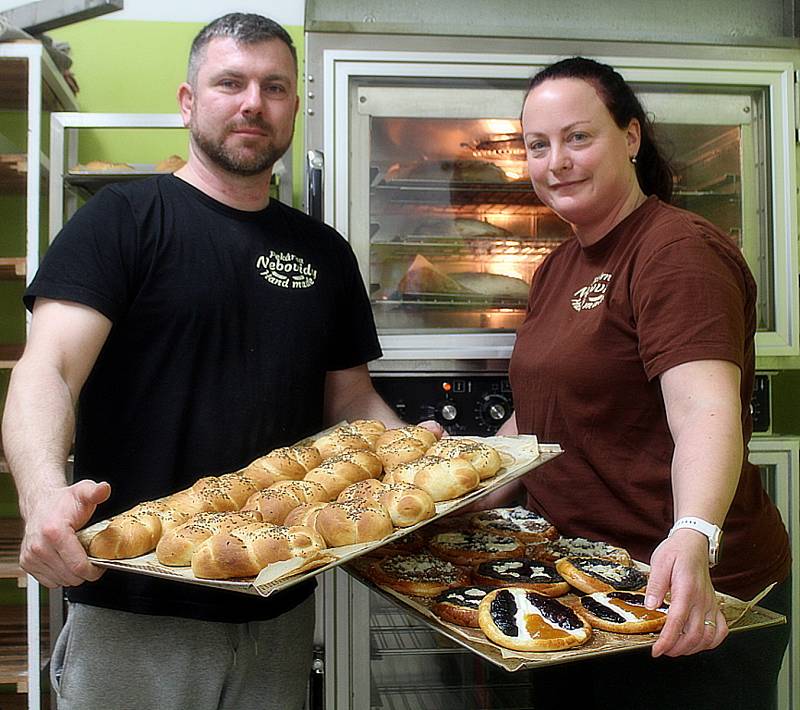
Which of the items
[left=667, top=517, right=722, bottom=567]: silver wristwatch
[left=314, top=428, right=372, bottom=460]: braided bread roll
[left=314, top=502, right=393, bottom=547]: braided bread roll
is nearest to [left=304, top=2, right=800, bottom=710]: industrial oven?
[left=314, top=428, right=372, bottom=460]: braided bread roll

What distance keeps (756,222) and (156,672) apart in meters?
2.05

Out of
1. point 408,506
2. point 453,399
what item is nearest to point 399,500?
point 408,506

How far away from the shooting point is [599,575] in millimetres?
1410

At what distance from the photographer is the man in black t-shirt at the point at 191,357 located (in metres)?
1.56

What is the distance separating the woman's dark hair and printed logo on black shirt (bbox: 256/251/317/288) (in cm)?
63

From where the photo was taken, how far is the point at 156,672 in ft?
5.23

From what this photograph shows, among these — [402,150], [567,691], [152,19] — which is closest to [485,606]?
[567,691]

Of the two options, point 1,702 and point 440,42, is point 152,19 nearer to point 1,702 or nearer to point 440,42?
point 440,42

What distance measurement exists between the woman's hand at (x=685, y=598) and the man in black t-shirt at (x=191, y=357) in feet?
2.77

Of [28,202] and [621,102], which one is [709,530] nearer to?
[621,102]

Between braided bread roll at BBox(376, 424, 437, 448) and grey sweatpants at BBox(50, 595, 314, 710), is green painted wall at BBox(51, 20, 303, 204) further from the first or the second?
grey sweatpants at BBox(50, 595, 314, 710)

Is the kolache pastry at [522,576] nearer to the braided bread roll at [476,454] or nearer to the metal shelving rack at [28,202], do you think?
the braided bread roll at [476,454]

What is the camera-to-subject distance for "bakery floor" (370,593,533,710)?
2.40 meters

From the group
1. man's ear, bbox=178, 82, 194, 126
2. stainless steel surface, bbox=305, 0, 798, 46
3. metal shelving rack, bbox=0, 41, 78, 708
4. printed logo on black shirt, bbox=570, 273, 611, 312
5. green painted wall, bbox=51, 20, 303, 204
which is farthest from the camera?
green painted wall, bbox=51, 20, 303, 204
